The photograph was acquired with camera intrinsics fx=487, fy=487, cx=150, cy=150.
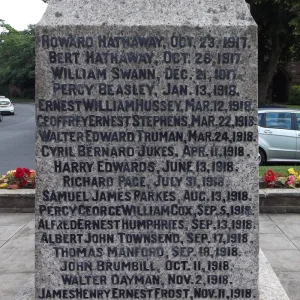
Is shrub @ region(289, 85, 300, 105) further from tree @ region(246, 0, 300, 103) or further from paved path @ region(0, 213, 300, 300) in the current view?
paved path @ region(0, 213, 300, 300)

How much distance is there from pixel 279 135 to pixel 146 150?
1007 centimetres

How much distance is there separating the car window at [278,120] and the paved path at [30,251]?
574 cm

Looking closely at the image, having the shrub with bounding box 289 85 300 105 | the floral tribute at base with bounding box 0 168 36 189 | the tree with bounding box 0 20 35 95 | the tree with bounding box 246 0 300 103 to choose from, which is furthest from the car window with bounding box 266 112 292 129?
the tree with bounding box 0 20 35 95

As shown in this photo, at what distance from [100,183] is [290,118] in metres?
10.5

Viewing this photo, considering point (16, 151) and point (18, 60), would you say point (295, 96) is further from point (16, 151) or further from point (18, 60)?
point (18, 60)

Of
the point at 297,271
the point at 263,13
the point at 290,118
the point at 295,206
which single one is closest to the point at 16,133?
the point at 263,13

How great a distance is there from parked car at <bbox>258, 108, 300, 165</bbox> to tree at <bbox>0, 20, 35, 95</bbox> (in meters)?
64.2

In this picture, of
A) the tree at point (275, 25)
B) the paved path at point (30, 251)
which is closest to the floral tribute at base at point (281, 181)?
the paved path at point (30, 251)

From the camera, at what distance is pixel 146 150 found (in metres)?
3.18

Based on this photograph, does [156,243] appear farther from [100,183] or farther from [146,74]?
[146,74]

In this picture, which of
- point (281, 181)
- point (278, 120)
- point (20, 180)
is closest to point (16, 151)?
point (278, 120)

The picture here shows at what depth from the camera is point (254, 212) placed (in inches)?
127

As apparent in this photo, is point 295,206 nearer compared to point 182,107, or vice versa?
point 182,107

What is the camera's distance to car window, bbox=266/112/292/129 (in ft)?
42.3
